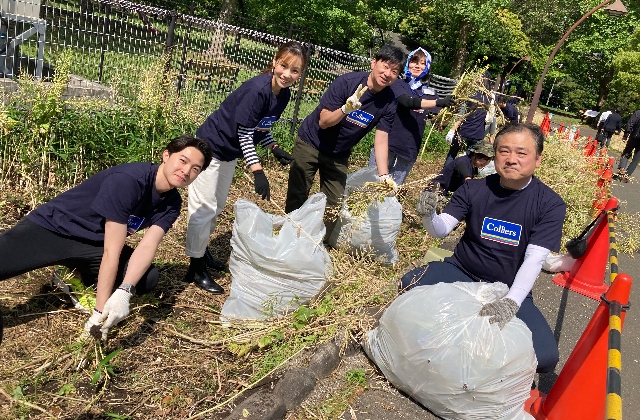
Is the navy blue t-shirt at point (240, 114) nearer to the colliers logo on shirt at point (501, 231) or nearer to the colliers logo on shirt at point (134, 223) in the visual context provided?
the colliers logo on shirt at point (134, 223)

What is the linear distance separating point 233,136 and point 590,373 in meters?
2.40

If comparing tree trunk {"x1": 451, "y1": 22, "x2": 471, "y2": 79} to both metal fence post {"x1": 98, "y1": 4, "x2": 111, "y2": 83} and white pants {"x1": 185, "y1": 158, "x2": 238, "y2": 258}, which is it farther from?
white pants {"x1": 185, "y1": 158, "x2": 238, "y2": 258}

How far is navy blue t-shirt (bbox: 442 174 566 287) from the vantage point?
2.79 m

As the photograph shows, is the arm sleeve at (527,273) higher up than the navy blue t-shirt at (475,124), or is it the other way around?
the navy blue t-shirt at (475,124)

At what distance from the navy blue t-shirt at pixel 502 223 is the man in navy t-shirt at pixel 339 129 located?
31.5 inches

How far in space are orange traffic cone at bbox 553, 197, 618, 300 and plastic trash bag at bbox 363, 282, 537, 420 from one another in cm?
263

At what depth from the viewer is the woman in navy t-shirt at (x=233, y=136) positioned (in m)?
3.18

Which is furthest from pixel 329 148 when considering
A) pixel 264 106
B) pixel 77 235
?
pixel 77 235

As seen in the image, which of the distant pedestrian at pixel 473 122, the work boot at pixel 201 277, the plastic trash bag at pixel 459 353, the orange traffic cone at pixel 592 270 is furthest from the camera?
the distant pedestrian at pixel 473 122

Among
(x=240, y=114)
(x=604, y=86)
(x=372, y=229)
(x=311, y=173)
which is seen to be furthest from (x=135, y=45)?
(x=604, y=86)

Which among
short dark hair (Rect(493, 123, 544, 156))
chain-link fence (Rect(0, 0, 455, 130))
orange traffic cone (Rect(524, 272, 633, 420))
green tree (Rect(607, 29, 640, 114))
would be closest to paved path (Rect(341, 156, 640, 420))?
orange traffic cone (Rect(524, 272, 633, 420))

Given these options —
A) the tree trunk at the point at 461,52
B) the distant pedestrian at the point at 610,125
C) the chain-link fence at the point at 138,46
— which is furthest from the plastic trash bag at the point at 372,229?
the tree trunk at the point at 461,52

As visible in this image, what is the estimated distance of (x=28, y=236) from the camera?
99.5 inches

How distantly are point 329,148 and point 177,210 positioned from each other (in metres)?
1.47
